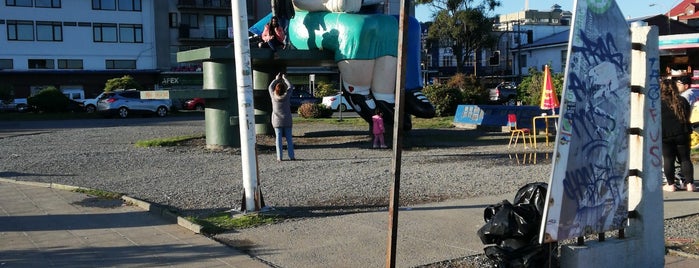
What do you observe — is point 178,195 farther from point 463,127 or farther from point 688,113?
point 463,127

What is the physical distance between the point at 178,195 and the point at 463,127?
48.1 ft

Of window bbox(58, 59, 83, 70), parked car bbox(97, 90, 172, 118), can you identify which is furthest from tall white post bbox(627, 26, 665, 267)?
window bbox(58, 59, 83, 70)

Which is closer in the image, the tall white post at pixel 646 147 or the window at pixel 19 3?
the tall white post at pixel 646 147

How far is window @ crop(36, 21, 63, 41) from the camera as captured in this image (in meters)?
52.3

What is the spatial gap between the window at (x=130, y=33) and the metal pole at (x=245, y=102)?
1965 inches

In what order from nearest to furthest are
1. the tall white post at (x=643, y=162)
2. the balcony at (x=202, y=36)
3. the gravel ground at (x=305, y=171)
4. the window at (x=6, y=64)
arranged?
the tall white post at (x=643, y=162)
the gravel ground at (x=305, y=171)
the window at (x=6, y=64)
the balcony at (x=202, y=36)

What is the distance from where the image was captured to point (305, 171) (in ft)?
41.1

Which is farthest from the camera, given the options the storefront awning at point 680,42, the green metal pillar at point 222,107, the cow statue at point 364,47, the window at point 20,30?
the window at point 20,30

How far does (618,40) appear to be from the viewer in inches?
205

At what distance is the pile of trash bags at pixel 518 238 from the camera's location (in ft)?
16.4

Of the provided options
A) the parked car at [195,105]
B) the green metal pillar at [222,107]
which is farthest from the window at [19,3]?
the green metal pillar at [222,107]

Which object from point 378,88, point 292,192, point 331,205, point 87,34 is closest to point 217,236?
point 331,205

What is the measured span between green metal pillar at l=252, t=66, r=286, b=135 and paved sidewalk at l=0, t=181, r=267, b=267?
367 inches

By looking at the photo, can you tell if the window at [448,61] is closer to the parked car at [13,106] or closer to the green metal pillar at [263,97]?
the parked car at [13,106]
